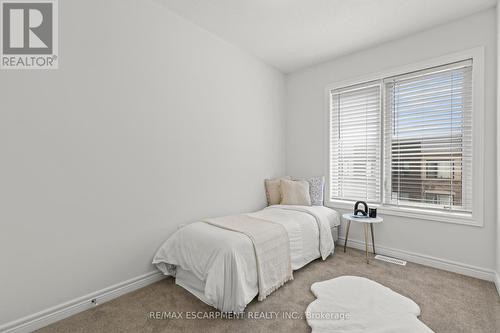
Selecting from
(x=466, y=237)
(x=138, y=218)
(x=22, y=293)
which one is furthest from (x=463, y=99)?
(x=22, y=293)

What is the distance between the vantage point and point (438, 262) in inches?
102

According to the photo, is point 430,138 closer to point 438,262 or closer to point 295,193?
point 438,262

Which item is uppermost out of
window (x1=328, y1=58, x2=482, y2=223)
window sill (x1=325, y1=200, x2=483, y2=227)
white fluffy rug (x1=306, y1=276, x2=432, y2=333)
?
window (x1=328, y1=58, x2=482, y2=223)

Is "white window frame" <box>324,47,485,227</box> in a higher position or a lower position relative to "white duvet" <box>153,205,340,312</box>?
higher

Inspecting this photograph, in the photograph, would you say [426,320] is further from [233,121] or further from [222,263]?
[233,121]

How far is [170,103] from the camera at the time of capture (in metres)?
2.42

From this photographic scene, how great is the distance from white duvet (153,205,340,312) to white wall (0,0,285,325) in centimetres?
31

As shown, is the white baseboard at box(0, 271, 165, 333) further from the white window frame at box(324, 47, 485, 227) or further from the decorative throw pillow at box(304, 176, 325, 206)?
the white window frame at box(324, 47, 485, 227)

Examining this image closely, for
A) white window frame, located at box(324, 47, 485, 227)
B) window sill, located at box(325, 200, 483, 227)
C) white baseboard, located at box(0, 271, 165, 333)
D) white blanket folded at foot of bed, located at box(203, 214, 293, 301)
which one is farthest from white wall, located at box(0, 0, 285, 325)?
white window frame, located at box(324, 47, 485, 227)

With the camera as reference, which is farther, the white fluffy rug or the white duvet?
the white duvet

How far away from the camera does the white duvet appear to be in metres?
1.77

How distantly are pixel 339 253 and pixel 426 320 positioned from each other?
1.34 m

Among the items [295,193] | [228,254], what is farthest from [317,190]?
[228,254]

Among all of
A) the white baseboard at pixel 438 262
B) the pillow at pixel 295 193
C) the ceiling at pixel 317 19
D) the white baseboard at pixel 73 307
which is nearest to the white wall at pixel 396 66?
the white baseboard at pixel 438 262
